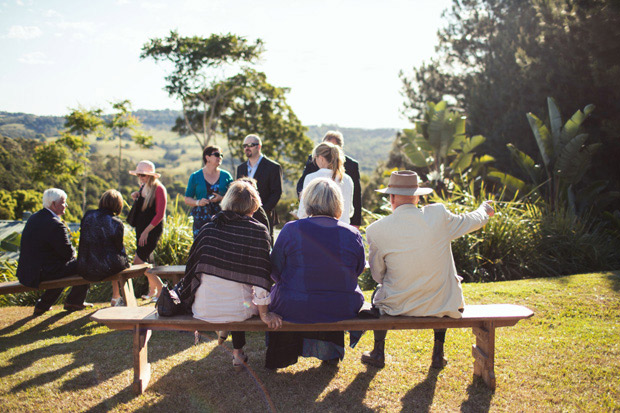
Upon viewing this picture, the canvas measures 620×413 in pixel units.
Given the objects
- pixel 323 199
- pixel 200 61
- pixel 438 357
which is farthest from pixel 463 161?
pixel 200 61

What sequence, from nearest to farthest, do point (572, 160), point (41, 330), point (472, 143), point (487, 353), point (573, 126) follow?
point (487, 353) → point (41, 330) → point (572, 160) → point (573, 126) → point (472, 143)

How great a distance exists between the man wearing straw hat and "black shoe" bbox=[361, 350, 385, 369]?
647 mm

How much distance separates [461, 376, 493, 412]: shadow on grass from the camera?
3449 mm

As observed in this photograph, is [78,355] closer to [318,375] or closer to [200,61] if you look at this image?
[318,375]

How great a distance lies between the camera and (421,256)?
356 cm

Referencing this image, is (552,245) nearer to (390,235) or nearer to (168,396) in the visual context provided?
(390,235)

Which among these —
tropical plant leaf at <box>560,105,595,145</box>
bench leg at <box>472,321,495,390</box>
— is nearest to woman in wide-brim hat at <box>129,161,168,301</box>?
bench leg at <box>472,321,495,390</box>

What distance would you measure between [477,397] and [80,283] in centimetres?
443

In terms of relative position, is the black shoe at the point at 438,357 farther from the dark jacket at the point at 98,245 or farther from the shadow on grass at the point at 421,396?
the dark jacket at the point at 98,245

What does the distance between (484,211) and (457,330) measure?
6.15 feet

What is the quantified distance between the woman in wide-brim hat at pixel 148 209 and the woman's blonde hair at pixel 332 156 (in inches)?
95.6

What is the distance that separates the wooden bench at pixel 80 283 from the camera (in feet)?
17.0

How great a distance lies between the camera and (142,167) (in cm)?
602

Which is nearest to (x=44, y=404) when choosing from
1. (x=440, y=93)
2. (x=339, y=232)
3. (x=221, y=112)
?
(x=339, y=232)
